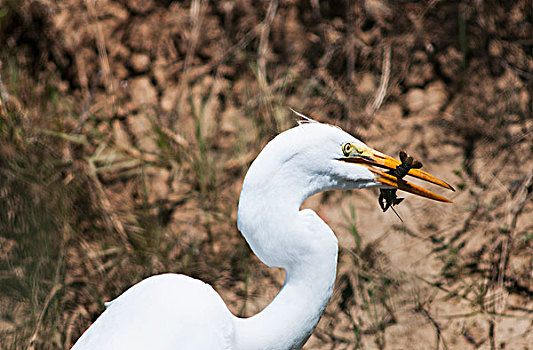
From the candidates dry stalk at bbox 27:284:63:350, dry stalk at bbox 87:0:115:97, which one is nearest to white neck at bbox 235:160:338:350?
dry stalk at bbox 27:284:63:350

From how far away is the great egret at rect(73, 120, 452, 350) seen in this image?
1.19m

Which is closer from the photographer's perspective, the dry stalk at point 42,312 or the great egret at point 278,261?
the great egret at point 278,261

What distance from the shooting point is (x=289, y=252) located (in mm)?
1197

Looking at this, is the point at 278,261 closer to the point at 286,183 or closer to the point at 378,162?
the point at 286,183

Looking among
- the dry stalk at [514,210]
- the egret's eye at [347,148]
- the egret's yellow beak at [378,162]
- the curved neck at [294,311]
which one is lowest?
the dry stalk at [514,210]

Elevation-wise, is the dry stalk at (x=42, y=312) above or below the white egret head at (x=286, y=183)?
below

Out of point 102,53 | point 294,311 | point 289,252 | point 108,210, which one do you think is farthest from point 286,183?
point 102,53

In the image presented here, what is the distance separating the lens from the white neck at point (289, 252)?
118cm

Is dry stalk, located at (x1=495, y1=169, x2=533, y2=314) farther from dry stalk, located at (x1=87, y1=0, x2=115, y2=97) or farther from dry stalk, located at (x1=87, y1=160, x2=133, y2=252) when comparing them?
dry stalk, located at (x1=87, y1=0, x2=115, y2=97)

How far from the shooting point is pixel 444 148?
8.45 ft

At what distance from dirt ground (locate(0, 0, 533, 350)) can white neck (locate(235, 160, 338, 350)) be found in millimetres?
918

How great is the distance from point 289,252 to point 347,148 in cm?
22

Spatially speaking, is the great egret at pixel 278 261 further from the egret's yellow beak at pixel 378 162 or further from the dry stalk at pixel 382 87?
the dry stalk at pixel 382 87

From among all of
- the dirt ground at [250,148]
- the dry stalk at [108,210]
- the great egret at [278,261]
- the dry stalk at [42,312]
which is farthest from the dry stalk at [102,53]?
the great egret at [278,261]
